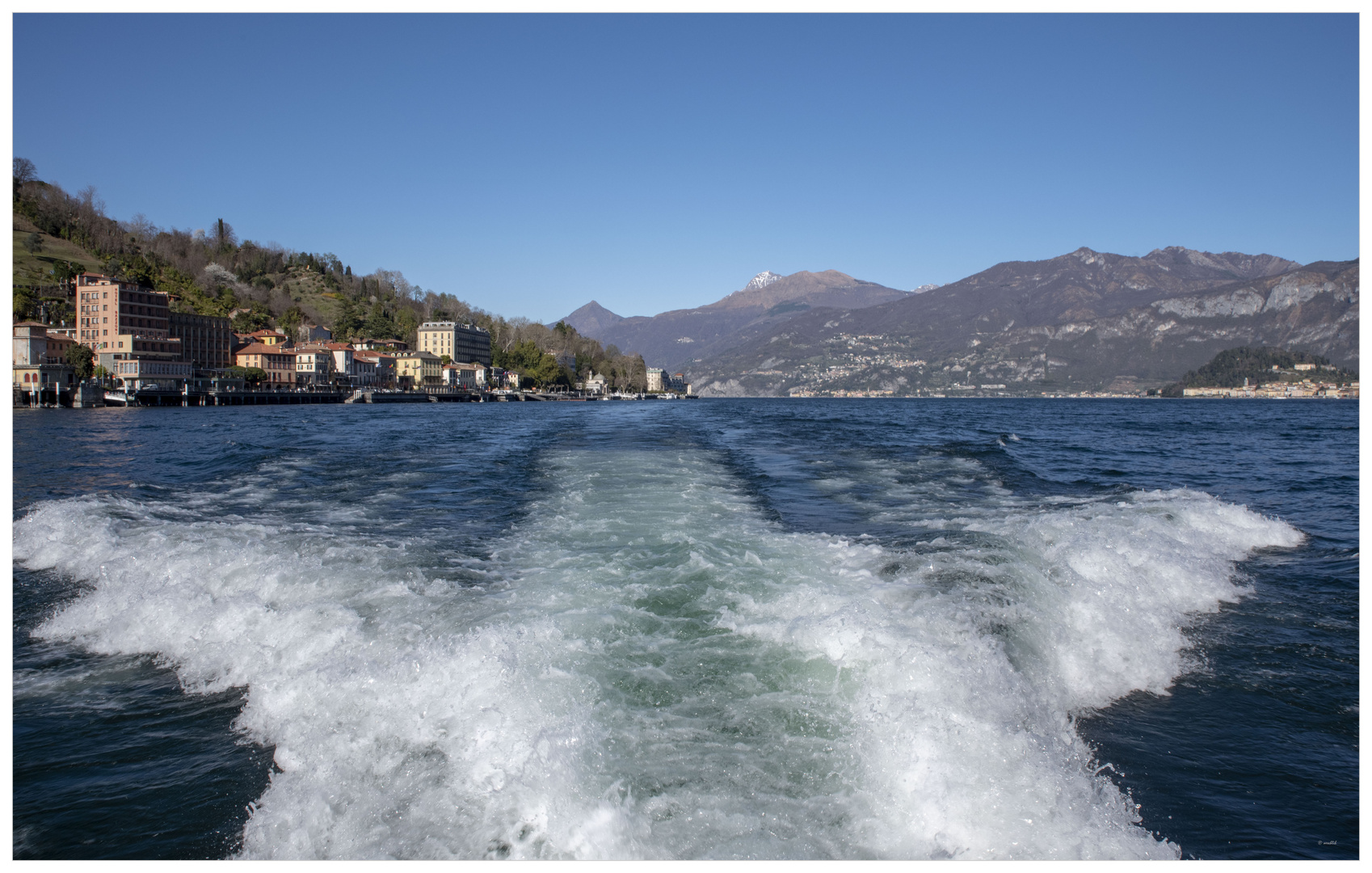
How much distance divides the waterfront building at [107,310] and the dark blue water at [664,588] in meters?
88.2

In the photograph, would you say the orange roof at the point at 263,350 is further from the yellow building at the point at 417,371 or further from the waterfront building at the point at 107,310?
the yellow building at the point at 417,371

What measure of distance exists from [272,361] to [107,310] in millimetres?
19875

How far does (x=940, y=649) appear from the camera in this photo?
17.9 feet

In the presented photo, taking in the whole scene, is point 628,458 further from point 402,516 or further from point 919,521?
point 919,521

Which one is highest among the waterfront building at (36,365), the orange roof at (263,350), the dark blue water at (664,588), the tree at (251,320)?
the tree at (251,320)

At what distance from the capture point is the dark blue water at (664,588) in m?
3.99

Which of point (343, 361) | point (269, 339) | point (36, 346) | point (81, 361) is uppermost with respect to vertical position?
point (269, 339)

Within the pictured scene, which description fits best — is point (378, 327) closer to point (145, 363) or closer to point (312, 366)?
point (312, 366)

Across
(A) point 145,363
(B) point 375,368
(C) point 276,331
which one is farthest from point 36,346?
(C) point 276,331

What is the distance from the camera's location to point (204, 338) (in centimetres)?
10775

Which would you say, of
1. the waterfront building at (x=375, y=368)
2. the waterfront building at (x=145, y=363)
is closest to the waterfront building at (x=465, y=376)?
the waterfront building at (x=375, y=368)

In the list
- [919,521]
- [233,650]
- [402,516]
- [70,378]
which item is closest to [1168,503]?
[919,521]

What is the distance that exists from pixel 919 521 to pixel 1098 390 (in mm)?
219918

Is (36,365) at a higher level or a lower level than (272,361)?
lower
